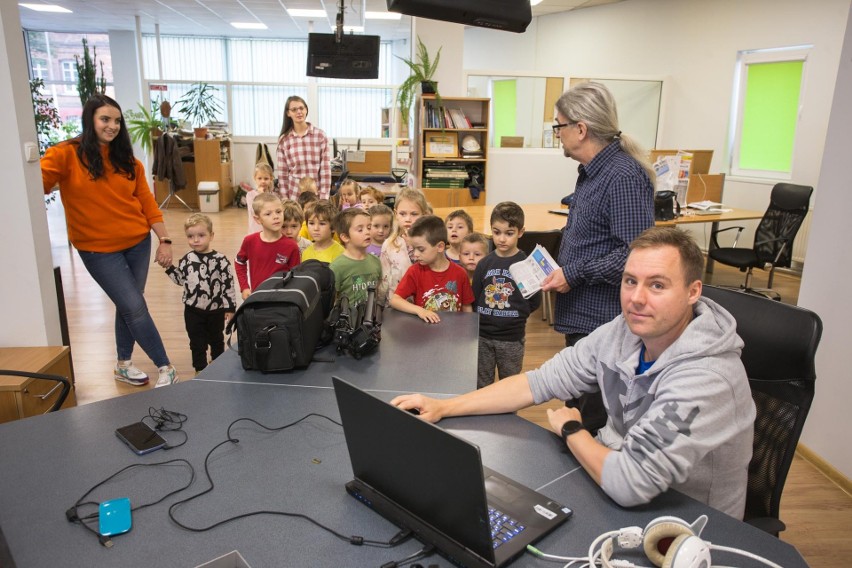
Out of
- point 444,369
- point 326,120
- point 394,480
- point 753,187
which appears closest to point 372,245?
point 444,369

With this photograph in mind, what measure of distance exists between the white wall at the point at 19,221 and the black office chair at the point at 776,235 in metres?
5.27

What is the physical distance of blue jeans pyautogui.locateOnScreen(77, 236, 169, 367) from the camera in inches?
130

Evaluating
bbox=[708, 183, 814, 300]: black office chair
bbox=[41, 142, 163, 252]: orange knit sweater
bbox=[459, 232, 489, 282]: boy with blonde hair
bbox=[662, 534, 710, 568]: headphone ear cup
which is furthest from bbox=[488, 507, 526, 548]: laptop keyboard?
bbox=[708, 183, 814, 300]: black office chair

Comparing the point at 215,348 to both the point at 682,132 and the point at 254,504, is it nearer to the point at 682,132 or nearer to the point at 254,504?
the point at 254,504

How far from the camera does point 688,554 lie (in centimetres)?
101

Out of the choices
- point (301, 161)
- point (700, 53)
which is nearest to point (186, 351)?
point (301, 161)

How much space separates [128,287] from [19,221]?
61 cm

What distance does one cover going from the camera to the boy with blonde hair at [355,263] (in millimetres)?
2729

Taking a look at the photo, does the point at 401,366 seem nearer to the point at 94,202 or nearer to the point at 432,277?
the point at 432,277

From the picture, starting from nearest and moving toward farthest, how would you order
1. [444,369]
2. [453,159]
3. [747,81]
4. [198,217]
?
[444,369] < [198,217] < [453,159] < [747,81]

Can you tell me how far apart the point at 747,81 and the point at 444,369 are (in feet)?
23.6

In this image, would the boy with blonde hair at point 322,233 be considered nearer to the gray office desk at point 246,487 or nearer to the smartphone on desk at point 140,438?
the gray office desk at point 246,487

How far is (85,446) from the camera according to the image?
4.99 feet

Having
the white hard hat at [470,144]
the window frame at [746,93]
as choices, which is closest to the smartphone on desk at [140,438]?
the white hard hat at [470,144]
